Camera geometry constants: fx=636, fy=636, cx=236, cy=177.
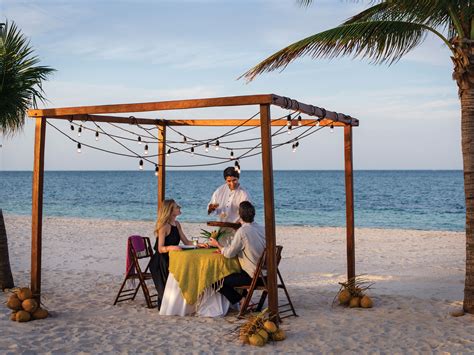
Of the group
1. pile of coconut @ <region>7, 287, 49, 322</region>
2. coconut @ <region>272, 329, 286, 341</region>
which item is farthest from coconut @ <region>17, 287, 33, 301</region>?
coconut @ <region>272, 329, 286, 341</region>

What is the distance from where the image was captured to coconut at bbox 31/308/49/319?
635 cm

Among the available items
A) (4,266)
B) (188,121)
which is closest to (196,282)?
(188,121)

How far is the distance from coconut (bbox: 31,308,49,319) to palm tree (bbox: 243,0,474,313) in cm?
317

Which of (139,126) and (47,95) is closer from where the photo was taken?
(47,95)

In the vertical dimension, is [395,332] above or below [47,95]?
below

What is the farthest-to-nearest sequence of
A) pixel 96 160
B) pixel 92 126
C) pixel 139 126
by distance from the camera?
pixel 96 160, pixel 139 126, pixel 92 126

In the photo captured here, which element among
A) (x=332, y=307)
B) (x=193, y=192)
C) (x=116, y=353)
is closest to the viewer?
(x=116, y=353)

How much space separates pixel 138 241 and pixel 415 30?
12.4 feet

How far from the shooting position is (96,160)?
45.0 meters

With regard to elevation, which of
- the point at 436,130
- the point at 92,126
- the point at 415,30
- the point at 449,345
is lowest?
the point at 449,345

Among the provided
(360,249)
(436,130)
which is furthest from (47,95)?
(436,130)

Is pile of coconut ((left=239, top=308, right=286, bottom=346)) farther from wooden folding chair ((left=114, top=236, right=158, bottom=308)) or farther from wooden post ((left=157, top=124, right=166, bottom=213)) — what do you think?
wooden post ((left=157, top=124, right=166, bottom=213))

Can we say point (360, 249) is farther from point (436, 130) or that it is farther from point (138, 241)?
point (436, 130)

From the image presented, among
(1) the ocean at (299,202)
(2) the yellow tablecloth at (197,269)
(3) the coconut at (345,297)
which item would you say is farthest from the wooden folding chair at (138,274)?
(1) the ocean at (299,202)
